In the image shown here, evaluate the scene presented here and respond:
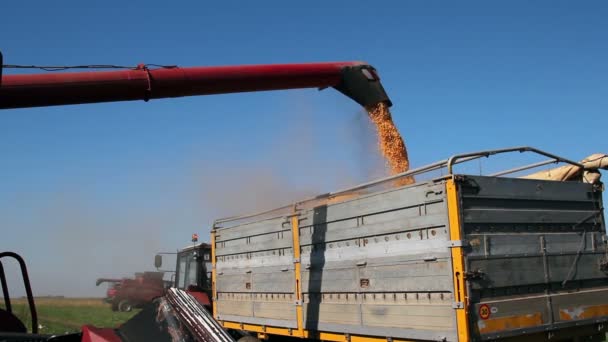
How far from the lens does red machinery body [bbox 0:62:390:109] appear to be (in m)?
5.51

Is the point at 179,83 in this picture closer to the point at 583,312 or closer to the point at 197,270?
the point at 583,312

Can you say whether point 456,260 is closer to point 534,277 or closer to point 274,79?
point 534,277

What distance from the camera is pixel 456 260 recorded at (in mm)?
A: 5258

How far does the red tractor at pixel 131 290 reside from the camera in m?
31.0

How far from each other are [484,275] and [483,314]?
1.15 feet

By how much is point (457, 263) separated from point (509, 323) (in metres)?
0.81

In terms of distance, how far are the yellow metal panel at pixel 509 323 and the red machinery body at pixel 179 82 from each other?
3.73 metres

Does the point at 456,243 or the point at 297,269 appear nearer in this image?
the point at 456,243

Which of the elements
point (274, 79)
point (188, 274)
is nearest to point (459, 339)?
point (274, 79)

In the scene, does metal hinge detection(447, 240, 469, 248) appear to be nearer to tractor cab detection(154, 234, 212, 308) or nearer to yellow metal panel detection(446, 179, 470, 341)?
yellow metal panel detection(446, 179, 470, 341)

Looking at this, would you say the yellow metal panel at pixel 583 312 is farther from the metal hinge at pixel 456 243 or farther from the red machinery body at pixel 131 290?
the red machinery body at pixel 131 290

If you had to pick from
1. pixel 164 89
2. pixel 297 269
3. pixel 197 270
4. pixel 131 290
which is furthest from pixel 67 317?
pixel 164 89

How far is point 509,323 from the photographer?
5.43 metres

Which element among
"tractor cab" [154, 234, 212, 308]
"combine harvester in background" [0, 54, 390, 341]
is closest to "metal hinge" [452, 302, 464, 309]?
"combine harvester in background" [0, 54, 390, 341]
